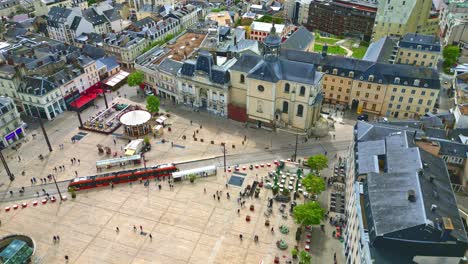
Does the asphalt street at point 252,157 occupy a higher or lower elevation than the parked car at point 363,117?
lower

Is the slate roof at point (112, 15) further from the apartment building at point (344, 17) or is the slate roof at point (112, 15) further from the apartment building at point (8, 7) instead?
the apartment building at point (344, 17)

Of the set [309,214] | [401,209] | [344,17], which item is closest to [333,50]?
[344,17]

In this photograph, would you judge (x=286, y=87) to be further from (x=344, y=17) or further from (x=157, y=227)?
(x=344, y=17)

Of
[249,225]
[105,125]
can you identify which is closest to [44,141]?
[105,125]

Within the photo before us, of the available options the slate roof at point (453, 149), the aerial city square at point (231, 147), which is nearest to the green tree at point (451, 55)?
the aerial city square at point (231, 147)

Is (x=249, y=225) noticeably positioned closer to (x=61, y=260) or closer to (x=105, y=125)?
(x=61, y=260)
